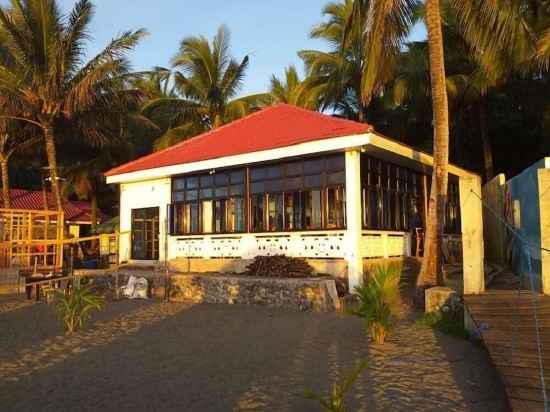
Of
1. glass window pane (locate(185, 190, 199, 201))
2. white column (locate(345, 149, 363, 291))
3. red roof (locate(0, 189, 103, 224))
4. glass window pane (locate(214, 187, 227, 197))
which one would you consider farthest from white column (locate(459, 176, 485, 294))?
red roof (locate(0, 189, 103, 224))

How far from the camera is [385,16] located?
10.8 meters

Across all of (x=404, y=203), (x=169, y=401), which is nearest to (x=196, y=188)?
(x=404, y=203)

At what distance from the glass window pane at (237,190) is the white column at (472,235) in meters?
7.56

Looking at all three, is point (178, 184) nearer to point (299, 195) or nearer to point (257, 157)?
point (257, 157)

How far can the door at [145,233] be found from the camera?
686 inches

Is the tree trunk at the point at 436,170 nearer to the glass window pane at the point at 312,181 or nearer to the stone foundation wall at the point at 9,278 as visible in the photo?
the glass window pane at the point at 312,181

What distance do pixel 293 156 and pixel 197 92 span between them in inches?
502

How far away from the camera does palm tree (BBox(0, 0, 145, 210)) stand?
1878 centimetres

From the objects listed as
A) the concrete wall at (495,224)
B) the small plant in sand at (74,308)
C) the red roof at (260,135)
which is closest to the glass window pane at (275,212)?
the red roof at (260,135)

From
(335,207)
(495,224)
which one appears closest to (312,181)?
(335,207)

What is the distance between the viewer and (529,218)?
985 centimetres

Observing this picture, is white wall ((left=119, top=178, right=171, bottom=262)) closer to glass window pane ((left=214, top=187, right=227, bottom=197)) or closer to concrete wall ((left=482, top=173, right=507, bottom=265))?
glass window pane ((left=214, top=187, right=227, bottom=197))

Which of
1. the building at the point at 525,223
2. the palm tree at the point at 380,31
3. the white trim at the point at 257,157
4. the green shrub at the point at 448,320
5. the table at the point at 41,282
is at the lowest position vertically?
the green shrub at the point at 448,320

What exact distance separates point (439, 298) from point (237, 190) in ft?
24.3
